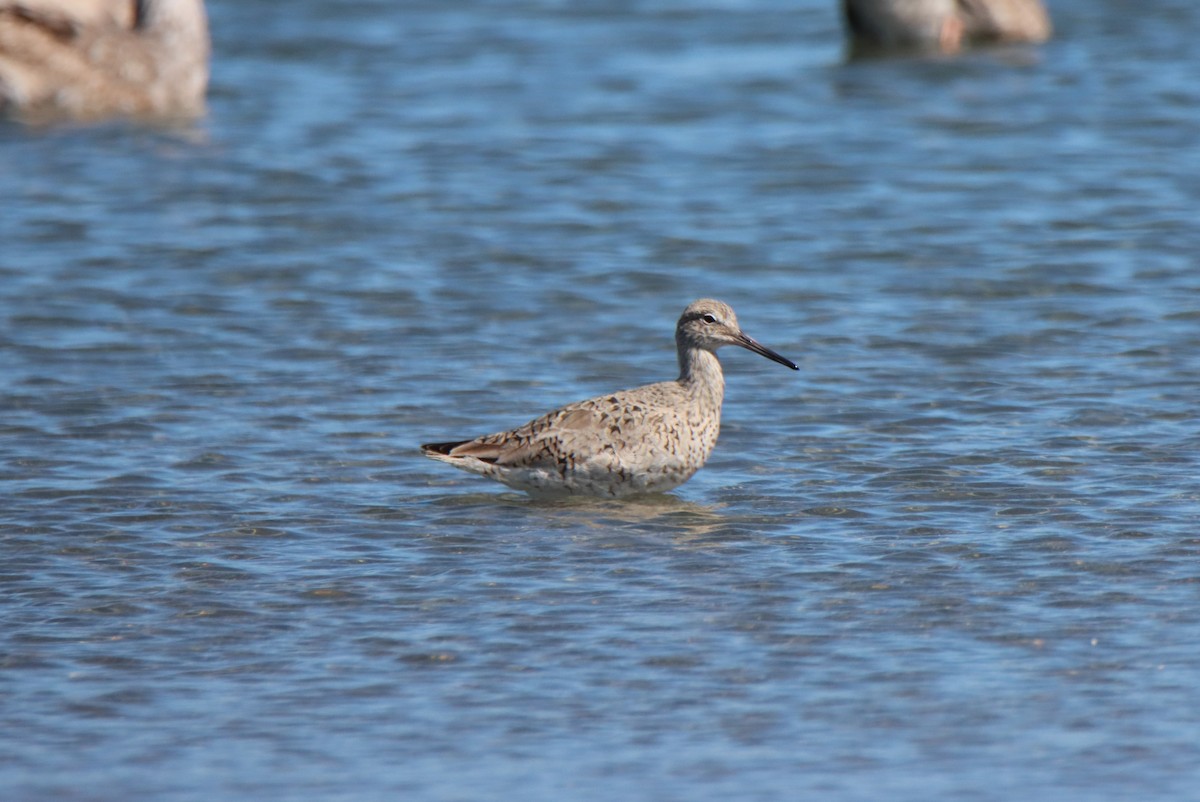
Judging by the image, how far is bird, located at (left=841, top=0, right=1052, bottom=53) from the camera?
19422mm

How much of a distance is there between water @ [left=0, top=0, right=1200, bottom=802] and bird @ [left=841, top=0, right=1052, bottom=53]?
43 cm

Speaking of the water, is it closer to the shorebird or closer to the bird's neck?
the shorebird

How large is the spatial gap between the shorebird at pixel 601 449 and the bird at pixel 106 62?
9473 millimetres

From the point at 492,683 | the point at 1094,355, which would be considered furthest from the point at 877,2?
the point at 492,683

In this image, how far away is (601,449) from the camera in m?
8.77

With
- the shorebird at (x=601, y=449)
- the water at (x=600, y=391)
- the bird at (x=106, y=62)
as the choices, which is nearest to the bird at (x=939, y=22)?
the water at (x=600, y=391)

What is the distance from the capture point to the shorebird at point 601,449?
878cm

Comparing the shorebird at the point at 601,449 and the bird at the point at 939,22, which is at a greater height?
the bird at the point at 939,22

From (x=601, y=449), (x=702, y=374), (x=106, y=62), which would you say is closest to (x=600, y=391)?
(x=702, y=374)

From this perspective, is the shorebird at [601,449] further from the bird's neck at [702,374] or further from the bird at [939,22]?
the bird at [939,22]

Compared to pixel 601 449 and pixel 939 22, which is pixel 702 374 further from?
pixel 939 22

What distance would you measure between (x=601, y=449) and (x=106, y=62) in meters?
10.0

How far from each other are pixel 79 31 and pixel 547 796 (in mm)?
12769

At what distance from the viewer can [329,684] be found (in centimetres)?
666
